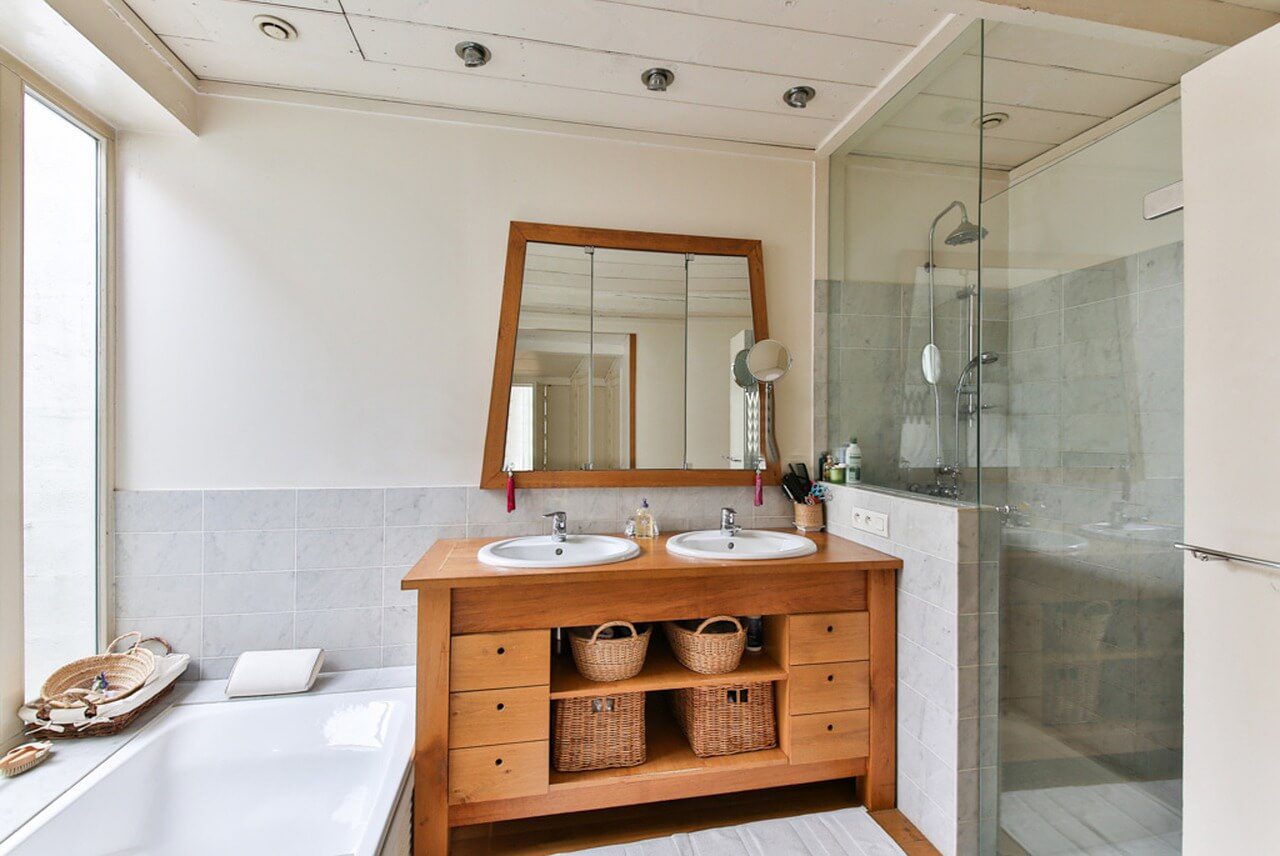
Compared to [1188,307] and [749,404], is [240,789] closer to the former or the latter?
[749,404]

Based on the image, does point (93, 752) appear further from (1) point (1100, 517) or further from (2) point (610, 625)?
(1) point (1100, 517)

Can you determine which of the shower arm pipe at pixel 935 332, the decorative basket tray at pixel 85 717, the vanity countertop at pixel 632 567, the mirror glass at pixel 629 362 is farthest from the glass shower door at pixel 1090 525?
the decorative basket tray at pixel 85 717

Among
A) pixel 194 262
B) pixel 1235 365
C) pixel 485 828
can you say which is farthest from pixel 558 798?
pixel 194 262

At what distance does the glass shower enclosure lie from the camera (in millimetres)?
1406

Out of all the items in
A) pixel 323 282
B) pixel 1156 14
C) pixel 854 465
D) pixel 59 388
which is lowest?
pixel 854 465

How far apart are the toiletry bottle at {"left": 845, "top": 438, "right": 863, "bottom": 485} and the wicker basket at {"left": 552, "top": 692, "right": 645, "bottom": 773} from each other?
3.52ft

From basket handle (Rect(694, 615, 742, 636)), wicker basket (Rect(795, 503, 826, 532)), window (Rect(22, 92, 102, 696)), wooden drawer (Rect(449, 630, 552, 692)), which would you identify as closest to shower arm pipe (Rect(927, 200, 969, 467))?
wicker basket (Rect(795, 503, 826, 532))

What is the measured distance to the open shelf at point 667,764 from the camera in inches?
64.9

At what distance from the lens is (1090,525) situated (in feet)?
4.96

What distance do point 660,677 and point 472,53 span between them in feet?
6.40

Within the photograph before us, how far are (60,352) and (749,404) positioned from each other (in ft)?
7.27

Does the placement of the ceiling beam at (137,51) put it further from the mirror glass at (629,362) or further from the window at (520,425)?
the window at (520,425)

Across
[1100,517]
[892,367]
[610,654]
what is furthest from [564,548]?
[1100,517]

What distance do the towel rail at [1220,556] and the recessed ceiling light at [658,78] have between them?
1.83 meters
